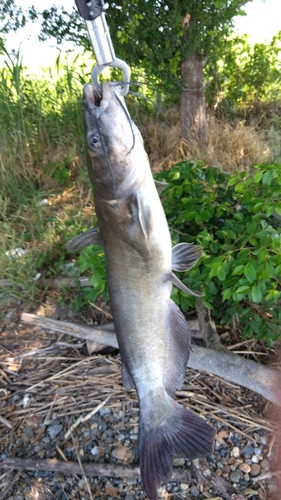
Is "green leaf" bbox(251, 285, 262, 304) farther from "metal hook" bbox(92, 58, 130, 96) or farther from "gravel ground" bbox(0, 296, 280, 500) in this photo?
"metal hook" bbox(92, 58, 130, 96)

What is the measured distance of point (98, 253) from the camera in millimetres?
2650

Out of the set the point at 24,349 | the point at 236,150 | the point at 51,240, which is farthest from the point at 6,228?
the point at 236,150

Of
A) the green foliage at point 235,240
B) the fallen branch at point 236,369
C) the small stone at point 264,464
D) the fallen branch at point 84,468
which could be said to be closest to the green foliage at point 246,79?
the green foliage at point 235,240

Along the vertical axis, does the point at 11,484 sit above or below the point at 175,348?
below

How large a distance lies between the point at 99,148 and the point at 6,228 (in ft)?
9.68

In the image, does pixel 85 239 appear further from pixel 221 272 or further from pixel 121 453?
pixel 121 453

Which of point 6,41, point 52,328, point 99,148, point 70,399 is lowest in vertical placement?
point 70,399

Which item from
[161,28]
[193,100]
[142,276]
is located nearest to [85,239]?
[142,276]

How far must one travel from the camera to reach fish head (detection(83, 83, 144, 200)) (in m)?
1.28

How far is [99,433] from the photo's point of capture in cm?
250

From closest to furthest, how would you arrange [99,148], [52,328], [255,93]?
[99,148] → [52,328] → [255,93]

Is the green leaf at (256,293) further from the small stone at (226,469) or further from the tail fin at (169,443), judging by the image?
the small stone at (226,469)

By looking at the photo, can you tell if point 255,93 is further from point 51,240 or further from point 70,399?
point 70,399

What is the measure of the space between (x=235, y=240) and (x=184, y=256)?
810 mm
